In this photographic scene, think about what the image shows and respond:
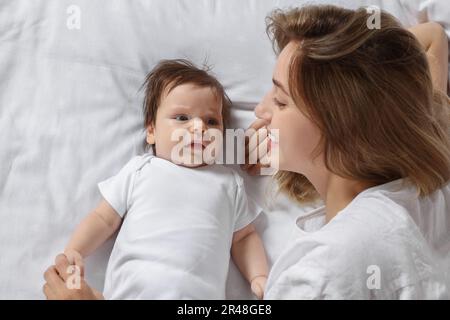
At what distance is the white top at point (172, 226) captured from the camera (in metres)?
1.18

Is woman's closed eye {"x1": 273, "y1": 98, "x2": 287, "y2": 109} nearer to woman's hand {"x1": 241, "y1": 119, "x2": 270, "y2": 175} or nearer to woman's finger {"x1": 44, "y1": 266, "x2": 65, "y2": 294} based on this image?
woman's hand {"x1": 241, "y1": 119, "x2": 270, "y2": 175}

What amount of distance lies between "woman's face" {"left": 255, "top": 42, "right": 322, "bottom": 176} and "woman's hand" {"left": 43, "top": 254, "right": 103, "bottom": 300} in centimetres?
43

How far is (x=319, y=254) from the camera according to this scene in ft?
3.28

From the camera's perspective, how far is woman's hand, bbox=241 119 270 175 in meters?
1.42

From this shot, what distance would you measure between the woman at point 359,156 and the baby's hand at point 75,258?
15 mm

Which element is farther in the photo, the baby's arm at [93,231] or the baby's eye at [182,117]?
the baby's eye at [182,117]

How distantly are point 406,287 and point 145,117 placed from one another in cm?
71

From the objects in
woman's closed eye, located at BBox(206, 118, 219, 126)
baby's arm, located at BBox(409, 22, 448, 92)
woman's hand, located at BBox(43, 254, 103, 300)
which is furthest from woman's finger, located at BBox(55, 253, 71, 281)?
baby's arm, located at BBox(409, 22, 448, 92)

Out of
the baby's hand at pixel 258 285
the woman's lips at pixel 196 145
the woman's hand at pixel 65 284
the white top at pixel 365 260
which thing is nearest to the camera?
the white top at pixel 365 260

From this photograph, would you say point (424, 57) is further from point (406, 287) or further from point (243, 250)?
point (243, 250)

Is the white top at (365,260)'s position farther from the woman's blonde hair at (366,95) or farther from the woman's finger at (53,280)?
the woman's finger at (53,280)

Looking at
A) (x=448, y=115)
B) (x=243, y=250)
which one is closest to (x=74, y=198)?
(x=243, y=250)

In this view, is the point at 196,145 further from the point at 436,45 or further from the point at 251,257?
the point at 436,45

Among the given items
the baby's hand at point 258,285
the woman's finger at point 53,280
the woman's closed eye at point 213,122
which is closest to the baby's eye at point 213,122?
the woman's closed eye at point 213,122
